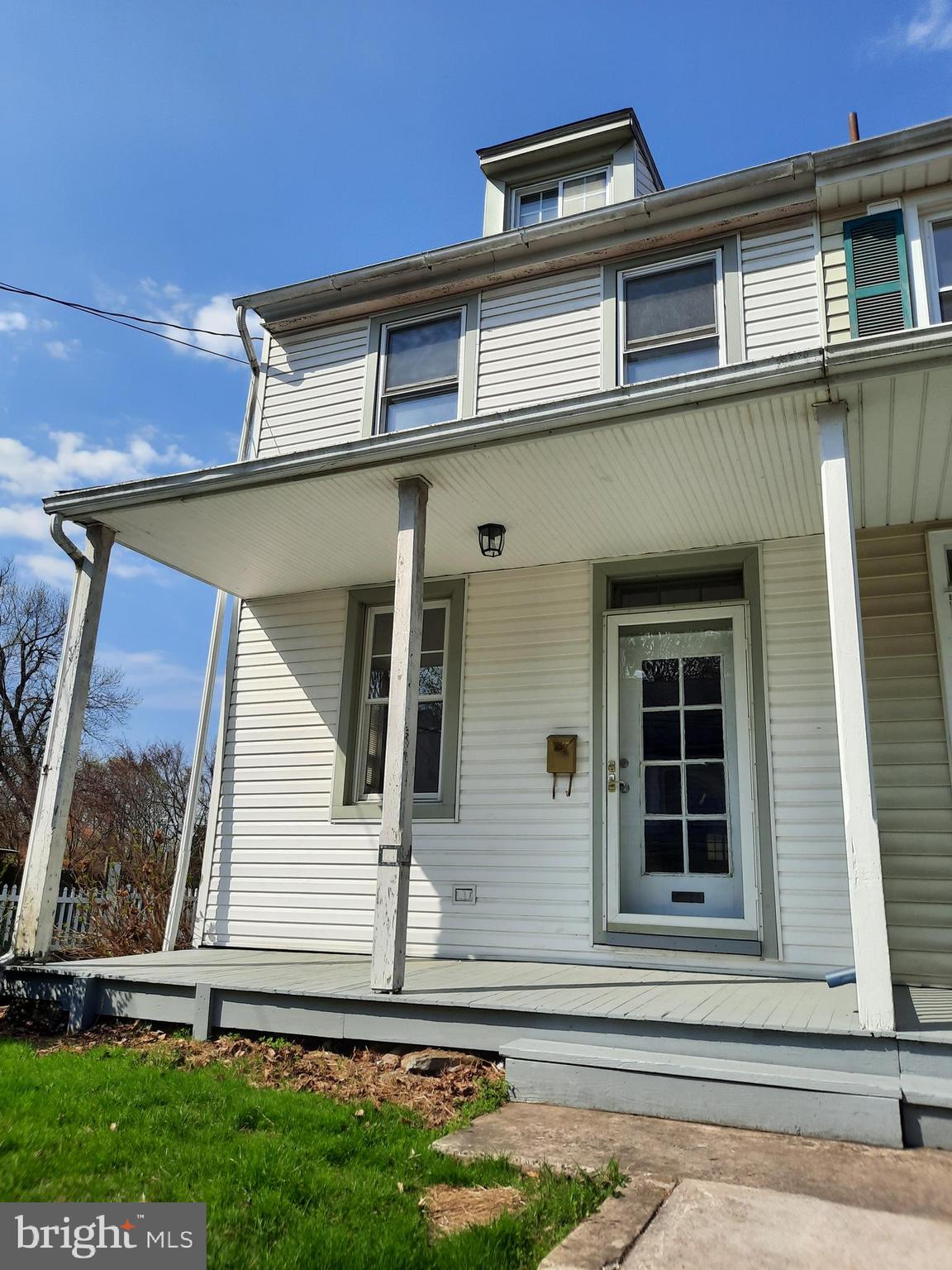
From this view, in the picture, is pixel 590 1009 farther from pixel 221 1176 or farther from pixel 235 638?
pixel 235 638

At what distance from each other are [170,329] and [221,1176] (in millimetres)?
7563

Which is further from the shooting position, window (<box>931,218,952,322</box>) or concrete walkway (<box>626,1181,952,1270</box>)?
window (<box>931,218,952,322</box>)

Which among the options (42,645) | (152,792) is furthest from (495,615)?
(42,645)

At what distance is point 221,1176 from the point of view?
245 cm

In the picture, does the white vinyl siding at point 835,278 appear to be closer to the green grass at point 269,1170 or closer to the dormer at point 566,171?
the dormer at point 566,171

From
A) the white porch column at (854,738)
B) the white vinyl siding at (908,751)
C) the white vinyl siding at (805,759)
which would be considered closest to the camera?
the white porch column at (854,738)

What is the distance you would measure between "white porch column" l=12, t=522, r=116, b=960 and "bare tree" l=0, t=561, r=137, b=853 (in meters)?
13.7

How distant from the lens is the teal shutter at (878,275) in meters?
5.20

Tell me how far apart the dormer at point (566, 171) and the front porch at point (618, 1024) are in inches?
252

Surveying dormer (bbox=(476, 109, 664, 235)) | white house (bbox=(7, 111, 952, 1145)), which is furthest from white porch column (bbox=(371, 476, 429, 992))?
dormer (bbox=(476, 109, 664, 235))

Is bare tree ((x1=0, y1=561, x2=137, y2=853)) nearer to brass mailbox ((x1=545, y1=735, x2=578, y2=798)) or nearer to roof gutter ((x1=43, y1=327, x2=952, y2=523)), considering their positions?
roof gutter ((x1=43, y1=327, x2=952, y2=523))

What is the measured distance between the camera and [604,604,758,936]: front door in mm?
5180

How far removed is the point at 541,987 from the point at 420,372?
15.2 feet

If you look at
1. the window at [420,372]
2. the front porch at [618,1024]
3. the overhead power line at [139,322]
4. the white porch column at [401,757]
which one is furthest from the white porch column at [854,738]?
the overhead power line at [139,322]
